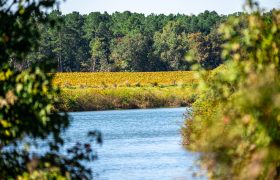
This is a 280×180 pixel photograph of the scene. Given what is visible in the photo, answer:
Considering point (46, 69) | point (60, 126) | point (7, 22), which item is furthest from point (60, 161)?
point (7, 22)

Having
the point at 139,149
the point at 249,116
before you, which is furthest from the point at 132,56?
the point at 249,116

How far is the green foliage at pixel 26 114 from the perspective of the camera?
11172 millimetres

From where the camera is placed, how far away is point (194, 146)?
460 inches

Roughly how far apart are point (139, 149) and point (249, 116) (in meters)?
25.8

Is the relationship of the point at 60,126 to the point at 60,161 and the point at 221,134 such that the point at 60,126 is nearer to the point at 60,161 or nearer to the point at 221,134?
the point at 60,161

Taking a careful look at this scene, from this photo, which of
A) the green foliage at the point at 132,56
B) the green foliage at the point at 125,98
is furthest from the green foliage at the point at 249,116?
the green foliage at the point at 132,56

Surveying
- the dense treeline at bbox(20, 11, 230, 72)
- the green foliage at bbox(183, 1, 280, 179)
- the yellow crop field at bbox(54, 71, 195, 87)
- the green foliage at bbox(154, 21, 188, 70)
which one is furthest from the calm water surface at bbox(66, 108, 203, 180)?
the green foliage at bbox(154, 21, 188, 70)

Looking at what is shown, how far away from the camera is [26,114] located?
11195mm

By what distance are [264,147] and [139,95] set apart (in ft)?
220

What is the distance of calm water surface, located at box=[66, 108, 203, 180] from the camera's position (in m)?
27.4

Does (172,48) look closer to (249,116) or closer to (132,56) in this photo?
(132,56)

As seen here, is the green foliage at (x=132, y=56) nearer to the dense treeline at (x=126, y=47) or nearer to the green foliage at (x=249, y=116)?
the dense treeline at (x=126, y=47)

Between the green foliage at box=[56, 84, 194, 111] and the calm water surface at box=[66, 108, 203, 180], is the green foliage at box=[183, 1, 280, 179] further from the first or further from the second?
the green foliage at box=[56, 84, 194, 111]

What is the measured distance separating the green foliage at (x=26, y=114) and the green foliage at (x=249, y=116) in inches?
66.5
